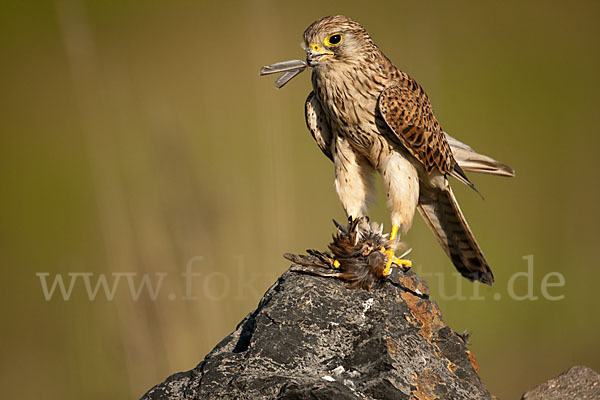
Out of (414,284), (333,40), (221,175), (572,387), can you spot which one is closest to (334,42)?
(333,40)

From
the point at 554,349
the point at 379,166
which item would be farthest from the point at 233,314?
the point at 554,349

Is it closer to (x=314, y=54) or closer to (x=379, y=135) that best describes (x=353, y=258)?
(x=379, y=135)

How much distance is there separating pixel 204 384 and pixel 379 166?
1.54 metres

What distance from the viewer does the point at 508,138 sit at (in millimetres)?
5871

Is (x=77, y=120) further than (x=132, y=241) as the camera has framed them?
Yes

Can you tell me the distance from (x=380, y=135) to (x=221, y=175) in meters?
1.27

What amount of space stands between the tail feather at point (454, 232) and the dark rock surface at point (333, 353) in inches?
32.4

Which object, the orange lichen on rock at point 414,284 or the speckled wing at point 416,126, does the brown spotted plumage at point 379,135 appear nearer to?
the speckled wing at point 416,126

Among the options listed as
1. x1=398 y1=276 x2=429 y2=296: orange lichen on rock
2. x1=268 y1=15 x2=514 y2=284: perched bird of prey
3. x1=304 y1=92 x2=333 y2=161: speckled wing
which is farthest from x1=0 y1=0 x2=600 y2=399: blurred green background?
x1=398 y1=276 x2=429 y2=296: orange lichen on rock

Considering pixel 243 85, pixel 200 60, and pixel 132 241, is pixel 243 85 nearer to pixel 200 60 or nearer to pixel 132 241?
pixel 200 60

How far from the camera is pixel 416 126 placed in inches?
117

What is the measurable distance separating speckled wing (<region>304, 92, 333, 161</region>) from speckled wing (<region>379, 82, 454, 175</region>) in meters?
0.35

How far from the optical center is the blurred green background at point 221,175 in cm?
317

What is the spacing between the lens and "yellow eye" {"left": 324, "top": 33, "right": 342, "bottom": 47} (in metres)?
2.87
